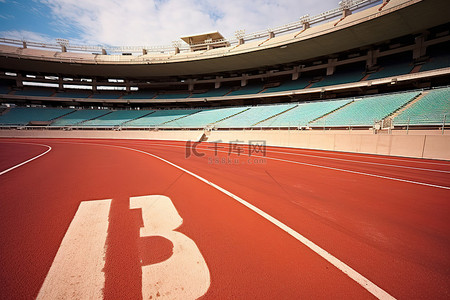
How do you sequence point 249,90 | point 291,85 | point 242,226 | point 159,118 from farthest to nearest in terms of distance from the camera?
point 249,90 → point 159,118 → point 291,85 → point 242,226

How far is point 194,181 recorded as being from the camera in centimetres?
512

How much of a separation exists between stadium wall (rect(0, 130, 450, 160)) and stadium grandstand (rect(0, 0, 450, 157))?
119 centimetres

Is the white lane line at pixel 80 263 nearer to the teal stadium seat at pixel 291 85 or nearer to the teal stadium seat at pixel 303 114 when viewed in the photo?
the teal stadium seat at pixel 303 114

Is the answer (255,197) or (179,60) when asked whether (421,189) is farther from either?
(179,60)

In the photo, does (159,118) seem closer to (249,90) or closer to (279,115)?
(249,90)

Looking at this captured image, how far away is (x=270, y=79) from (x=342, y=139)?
2272cm

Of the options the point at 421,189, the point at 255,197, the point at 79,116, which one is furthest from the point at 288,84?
the point at 79,116

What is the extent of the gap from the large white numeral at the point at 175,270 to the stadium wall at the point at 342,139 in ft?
45.7

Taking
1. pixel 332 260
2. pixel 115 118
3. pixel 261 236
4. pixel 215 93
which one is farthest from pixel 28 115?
pixel 332 260

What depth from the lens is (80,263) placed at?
6.02 ft

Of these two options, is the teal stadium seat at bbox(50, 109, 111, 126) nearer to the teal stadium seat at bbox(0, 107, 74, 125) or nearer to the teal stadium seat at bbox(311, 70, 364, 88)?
the teal stadium seat at bbox(0, 107, 74, 125)

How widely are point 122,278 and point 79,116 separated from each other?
138 ft

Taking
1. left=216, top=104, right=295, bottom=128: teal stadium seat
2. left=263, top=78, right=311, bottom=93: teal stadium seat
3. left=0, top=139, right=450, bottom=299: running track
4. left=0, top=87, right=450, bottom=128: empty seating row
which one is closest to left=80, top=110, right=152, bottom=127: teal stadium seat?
left=0, top=87, right=450, bottom=128: empty seating row

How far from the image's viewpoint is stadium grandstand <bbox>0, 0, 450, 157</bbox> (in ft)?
53.7
